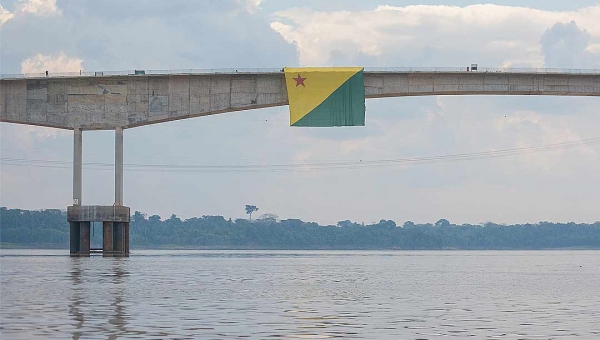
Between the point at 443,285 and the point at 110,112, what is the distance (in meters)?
41.2

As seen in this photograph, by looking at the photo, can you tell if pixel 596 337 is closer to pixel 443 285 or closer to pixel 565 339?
pixel 565 339

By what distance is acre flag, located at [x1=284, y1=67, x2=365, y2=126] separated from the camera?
2896 inches

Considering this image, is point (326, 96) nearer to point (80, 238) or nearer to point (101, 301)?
point (80, 238)

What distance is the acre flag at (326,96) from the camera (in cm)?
7356

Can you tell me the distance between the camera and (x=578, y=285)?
44.7 metres

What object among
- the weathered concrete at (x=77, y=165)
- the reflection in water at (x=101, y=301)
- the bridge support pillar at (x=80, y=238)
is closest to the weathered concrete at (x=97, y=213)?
the weathered concrete at (x=77, y=165)

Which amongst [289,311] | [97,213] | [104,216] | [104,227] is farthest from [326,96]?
[289,311]

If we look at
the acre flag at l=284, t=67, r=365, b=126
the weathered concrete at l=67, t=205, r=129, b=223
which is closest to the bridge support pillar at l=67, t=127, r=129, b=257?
the weathered concrete at l=67, t=205, r=129, b=223

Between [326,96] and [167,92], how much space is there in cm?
1205

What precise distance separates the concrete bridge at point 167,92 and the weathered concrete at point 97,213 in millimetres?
74

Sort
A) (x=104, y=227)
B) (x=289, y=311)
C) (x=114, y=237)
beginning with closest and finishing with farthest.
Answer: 1. (x=289, y=311)
2. (x=104, y=227)
3. (x=114, y=237)

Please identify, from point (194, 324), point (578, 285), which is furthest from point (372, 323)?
point (578, 285)

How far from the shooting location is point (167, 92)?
77.6 meters

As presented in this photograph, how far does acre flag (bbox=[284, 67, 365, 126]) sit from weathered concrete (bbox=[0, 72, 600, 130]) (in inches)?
63.0
